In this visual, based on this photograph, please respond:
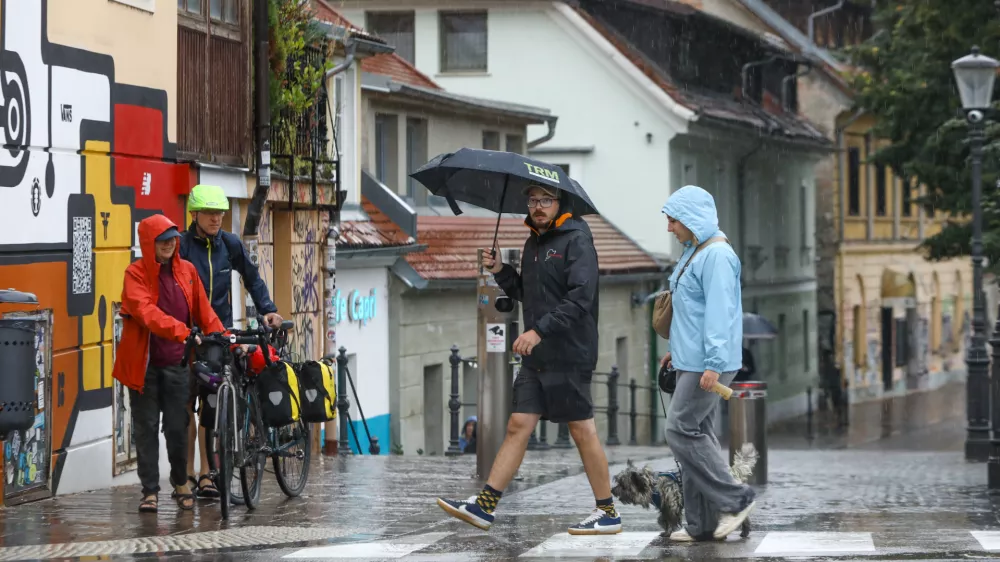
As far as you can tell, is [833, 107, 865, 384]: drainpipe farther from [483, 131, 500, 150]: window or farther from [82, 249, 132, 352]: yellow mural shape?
[82, 249, 132, 352]: yellow mural shape

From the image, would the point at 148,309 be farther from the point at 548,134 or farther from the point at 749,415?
the point at 548,134

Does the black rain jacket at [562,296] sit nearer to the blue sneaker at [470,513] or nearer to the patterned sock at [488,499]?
the patterned sock at [488,499]

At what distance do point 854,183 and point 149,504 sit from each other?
42.9m

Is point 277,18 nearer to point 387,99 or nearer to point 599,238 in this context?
point 387,99

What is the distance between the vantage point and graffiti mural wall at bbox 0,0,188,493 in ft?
38.2

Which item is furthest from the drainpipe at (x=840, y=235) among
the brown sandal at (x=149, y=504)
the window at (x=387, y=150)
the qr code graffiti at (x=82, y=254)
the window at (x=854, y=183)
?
the brown sandal at (x=149, y=504)

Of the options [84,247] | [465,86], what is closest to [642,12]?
[465,86]

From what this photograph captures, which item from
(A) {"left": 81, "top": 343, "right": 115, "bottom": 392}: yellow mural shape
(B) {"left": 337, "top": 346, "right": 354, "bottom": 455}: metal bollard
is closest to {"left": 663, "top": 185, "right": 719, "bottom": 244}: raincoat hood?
(A) {"left": 81, "top": 343, "right": 115, "bottom": 392}: yellow mural shape

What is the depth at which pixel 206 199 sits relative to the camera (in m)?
11.2

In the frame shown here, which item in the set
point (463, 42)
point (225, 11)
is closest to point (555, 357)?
point (225, 11)

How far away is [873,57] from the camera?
33.3 metres

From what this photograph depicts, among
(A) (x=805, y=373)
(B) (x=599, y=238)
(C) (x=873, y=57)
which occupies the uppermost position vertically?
(C) (x=873, y=57)

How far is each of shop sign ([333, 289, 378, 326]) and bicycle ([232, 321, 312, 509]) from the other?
37.3 feet

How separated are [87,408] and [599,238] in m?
23.8
